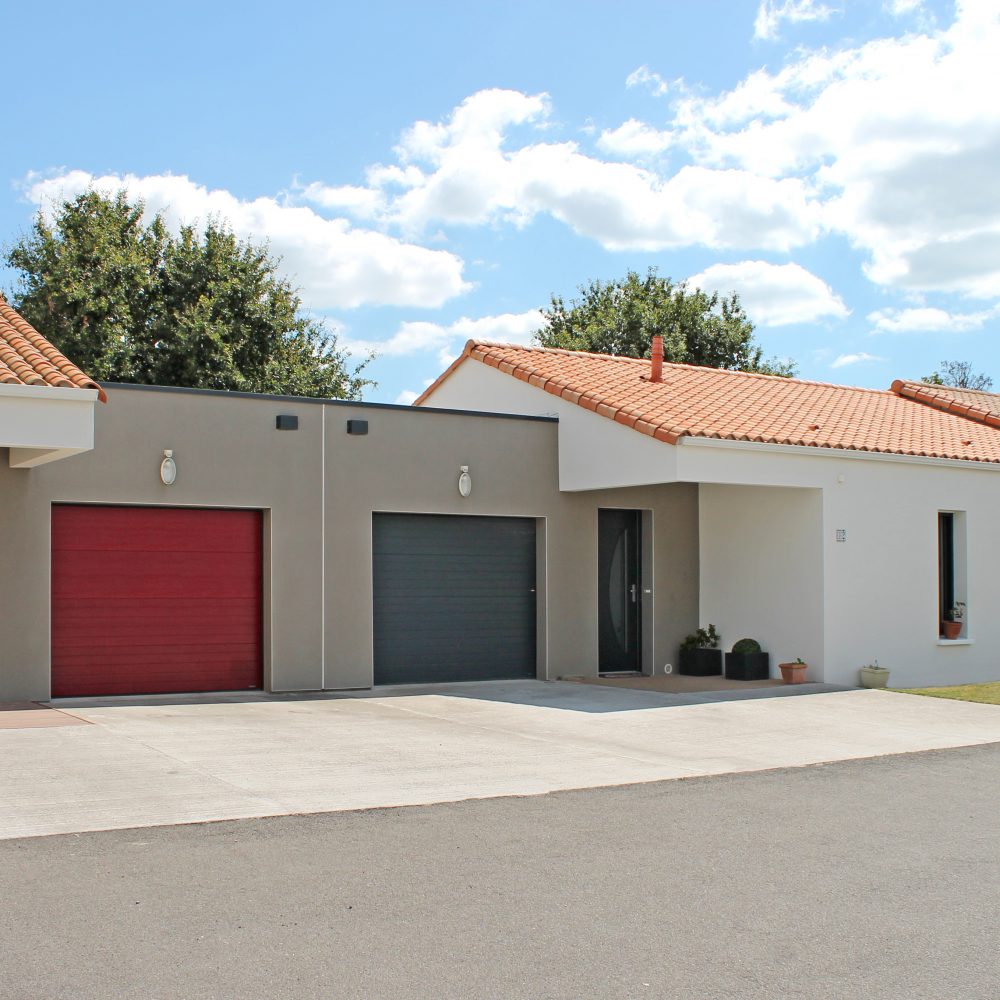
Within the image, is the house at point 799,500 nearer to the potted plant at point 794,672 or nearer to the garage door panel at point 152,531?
the potted plant at point 794,672

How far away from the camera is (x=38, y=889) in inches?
229

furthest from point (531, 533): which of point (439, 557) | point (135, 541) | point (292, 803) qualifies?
point (292, 803)

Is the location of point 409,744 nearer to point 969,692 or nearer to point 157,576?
point 157,576

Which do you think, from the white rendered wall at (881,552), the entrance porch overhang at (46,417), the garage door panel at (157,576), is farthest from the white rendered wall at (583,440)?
the entrance porch overhang at (46,417)

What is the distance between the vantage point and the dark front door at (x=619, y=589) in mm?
17906

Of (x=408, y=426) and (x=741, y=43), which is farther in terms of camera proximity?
(x=408, y=426)

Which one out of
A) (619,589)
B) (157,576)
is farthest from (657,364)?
(157,576)

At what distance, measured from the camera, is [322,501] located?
15391mm

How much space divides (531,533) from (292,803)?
9636mm

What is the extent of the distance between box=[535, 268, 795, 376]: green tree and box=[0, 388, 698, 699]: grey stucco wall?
66.5 feet

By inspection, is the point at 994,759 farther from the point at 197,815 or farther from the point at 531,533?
the point at 531,533

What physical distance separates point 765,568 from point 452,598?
4551mm

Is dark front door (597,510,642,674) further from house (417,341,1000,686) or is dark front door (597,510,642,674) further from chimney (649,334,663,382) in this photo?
chimney (649,334,663,382)

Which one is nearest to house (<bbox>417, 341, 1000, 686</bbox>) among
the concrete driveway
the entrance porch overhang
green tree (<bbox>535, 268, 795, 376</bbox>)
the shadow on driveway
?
the shadow on driveway
